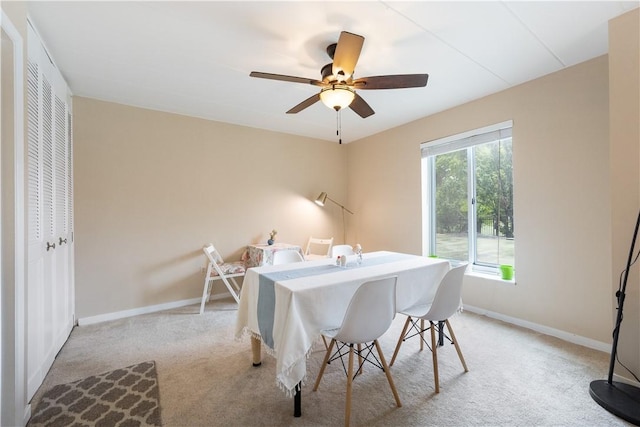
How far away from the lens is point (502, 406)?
5.57ft

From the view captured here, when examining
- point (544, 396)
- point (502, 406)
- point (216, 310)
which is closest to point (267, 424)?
point (502, 406)

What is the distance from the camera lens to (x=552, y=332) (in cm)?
262

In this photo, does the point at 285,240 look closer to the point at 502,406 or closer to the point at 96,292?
the point at 96,292

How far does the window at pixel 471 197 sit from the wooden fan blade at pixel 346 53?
213cm

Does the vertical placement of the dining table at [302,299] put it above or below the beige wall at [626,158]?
below

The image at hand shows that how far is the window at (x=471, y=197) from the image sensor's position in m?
3.09

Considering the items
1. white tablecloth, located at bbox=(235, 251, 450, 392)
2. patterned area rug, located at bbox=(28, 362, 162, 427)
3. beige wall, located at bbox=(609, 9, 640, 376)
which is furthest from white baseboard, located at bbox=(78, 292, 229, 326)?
beige wall, located at bbox=(609, 9, 640, 376)

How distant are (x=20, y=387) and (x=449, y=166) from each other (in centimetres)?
430

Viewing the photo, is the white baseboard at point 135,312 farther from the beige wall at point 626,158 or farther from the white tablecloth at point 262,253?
the beige wall at point 626,158

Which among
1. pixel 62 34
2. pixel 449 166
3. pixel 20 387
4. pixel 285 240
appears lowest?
pixel 20 387

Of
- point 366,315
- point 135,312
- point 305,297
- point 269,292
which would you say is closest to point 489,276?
point 366,315

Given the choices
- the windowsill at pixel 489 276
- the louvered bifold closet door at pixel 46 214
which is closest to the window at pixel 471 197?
the windowsill at pixel 489 276

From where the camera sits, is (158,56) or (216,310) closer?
(158,56)

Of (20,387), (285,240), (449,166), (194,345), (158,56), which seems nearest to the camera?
(20,387)
